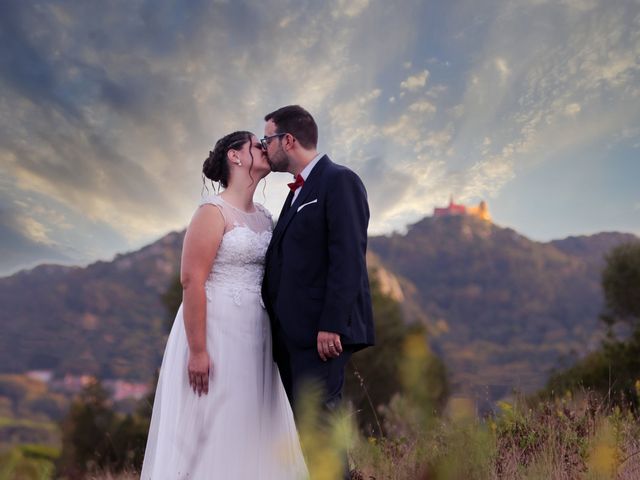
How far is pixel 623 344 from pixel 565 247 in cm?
11590

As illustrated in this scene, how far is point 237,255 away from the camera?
3.76 metres

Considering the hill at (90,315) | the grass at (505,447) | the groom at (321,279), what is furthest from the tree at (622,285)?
the hill at (90,315)

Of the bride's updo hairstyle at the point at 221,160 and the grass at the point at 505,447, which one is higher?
the bride's updo hairstyle at the point at 221,160

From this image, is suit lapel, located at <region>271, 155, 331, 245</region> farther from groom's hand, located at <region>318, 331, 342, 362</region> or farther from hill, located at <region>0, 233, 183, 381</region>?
hill, located at <region>0, 233, 183, 381</region>

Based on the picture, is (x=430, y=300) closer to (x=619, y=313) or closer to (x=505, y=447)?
(x=619, y=313)

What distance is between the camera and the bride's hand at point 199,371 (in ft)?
12.0

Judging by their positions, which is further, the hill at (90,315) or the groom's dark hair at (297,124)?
the hill at (90,315)

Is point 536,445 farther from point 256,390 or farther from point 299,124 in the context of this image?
point 299,124

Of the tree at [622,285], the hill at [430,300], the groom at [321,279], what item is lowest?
the groom at [321,279]

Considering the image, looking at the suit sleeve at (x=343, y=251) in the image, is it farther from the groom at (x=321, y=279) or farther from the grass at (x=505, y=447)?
the grass at (x=505, y=447)

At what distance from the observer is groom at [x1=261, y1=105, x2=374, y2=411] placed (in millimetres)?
3223

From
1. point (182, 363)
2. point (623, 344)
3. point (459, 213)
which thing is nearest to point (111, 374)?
point (623, 344)

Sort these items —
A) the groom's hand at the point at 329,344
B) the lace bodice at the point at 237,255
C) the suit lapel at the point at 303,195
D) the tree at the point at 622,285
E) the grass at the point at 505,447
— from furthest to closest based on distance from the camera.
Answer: the tree at the point at 622,285 → the lace bodice at the point at 237,255 → the suit lapel at the point at 303,195 → the groom's hand at the point at 329,344 → the grass at the point at 505,447

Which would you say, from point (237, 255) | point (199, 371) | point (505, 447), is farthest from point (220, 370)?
point (505, 447)
